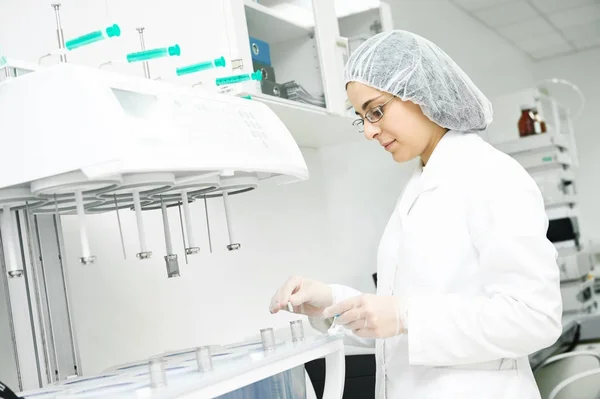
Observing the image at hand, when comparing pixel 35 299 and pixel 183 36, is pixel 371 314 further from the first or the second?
pixel 183 36

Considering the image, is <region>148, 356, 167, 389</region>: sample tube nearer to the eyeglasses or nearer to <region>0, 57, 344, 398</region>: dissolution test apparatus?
<region>0, 57, 344, 398</region>: dissolution test apparatus

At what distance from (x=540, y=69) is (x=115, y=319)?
5.85 m

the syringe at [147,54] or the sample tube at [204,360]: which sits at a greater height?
the syringe at [147,54]

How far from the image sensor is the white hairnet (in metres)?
1.37

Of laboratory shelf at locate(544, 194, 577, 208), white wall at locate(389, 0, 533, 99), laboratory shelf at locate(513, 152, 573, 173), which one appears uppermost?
white wall at locate(389, 0, 533, 99)

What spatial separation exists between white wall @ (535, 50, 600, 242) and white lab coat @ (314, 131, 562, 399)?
540cm

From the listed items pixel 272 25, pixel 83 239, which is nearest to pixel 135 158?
pixel 83 239

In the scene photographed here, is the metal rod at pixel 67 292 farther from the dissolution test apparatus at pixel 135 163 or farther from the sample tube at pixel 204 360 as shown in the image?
the sample tube at pixel 204 360

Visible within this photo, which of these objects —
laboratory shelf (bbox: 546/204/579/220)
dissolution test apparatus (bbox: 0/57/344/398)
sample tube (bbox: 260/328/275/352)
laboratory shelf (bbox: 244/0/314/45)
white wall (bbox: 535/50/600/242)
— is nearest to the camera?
dissolution test apparatus (bbox: 0/57/344/398)

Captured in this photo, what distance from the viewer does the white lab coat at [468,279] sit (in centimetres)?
119

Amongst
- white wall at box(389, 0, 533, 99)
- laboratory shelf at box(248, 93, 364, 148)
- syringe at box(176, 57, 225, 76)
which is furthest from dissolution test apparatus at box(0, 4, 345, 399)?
white wall at box(389, 0, 533, 99)

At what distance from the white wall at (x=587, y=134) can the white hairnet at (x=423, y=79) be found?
5.36 metres

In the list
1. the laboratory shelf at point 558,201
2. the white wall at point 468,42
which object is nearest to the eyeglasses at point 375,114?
the white wall at point 468,42

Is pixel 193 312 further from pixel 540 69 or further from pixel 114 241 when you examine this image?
pixel 540 69
